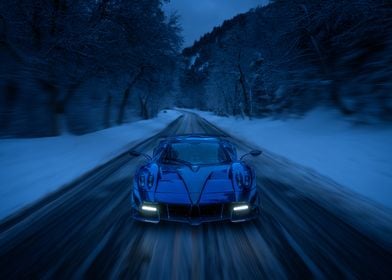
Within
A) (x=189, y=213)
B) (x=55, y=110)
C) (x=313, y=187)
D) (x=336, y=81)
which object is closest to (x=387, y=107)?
(x=336, y=81)

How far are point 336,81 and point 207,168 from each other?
40.5 feet

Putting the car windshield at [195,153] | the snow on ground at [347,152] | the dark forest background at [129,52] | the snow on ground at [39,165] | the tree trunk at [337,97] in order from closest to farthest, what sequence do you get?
1. the car windshield at [195,153]
2. the snow on ground at [39,165]
3. the snow on ground at [347,152]
4. the dark forest background at [129,52]
5. the tree trunk at [337,97]

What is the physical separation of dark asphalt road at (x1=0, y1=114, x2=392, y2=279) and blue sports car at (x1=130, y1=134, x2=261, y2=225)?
1.07 ft

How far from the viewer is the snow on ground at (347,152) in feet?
21.1

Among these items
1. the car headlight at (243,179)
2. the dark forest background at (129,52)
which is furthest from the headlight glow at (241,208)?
the dark forest background at (129,52)

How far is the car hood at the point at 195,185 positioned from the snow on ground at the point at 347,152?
3.36 meters

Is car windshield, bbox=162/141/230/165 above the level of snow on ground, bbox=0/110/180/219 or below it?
above

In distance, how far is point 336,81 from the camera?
46.8 feet

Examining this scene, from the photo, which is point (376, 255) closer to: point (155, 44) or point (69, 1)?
point (69, 1)

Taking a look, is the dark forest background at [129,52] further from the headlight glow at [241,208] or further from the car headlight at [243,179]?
the headlight glow at [241,208]

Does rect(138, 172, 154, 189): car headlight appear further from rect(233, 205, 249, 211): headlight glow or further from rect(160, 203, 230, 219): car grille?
rect(233, 205, 249, 211): headlight glow

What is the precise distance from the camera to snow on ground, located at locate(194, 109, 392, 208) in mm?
6445

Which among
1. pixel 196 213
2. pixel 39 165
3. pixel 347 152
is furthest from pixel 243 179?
pixel 39 165

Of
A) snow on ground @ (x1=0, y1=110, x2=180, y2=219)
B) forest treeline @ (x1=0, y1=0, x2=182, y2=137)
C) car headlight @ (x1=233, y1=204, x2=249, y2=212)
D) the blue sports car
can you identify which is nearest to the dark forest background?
forest treeline @ (x1=0, y1=0, x2=182, y2=137)
